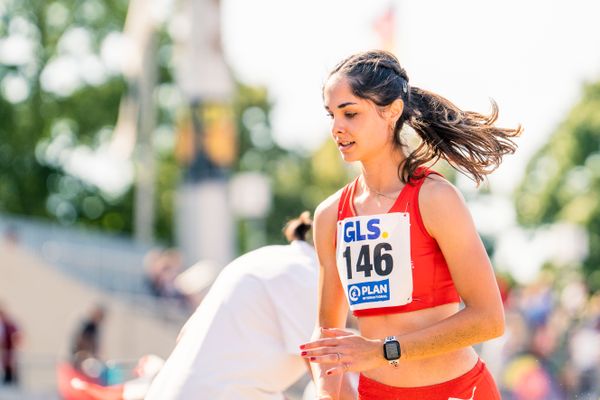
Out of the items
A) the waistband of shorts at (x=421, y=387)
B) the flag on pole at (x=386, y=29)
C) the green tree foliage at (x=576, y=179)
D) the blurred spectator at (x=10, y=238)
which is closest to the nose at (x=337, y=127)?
the waistband of shorts at (x=421, y=387)

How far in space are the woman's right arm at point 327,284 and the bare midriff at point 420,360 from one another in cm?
24

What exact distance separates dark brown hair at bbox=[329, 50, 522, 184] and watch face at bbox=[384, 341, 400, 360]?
56 cm

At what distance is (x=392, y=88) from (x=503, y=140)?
47 centimetres

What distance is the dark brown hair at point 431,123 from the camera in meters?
3.95

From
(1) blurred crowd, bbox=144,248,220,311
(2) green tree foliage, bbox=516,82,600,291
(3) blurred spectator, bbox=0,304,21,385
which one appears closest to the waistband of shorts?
(3) blurred spectator, bbox=0,304,21,385

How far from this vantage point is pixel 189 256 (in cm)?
2591

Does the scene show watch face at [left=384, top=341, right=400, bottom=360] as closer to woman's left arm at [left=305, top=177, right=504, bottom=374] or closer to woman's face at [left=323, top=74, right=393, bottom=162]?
woman's left arm at [left=305, top=177, right=504, bottom=374]

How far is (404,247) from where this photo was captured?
12.8ft

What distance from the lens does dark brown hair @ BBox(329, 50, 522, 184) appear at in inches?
156

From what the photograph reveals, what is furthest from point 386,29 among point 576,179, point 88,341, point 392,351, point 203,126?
point 576,179

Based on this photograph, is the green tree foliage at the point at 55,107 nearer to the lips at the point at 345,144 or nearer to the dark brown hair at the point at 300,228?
the dark brown hair at the point at 300,228

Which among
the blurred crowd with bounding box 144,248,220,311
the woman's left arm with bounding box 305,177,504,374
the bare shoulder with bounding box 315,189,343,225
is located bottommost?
the woman's left arm with bounding box 305,177,504,374

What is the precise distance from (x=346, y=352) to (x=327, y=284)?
61cm

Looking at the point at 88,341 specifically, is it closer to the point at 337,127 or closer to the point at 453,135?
the point at 453,135
